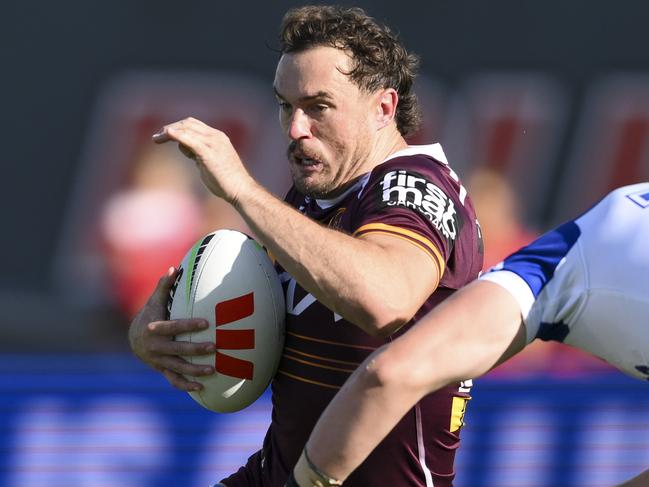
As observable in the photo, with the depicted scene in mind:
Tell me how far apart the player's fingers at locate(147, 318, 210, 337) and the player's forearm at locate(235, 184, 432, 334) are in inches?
16.7

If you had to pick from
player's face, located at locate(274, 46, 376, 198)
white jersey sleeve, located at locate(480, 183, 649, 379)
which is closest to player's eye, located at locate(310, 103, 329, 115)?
player's face, located at locate(274, 46, 376, 198)

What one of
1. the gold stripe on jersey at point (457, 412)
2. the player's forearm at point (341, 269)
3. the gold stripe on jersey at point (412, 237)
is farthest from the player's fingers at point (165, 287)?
the gold stripe on jersey at point (457, 412)

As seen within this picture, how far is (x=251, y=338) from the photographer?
3.44 meters

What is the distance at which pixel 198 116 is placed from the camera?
11.8 metres

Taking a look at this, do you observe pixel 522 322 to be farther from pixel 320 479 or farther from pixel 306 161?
pixel 306 161

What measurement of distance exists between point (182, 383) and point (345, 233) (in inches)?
28.6

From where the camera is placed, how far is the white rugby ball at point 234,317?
136 inches

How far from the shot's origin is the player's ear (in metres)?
3.66

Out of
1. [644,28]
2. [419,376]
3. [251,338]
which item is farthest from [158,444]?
[644,28]

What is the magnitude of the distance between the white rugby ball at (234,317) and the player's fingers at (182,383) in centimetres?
2

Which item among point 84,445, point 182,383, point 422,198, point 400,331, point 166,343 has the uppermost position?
point 422,198

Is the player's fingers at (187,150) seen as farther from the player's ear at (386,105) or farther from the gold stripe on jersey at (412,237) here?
the player's ear at (386,105)

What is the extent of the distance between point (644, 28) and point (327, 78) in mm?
9675

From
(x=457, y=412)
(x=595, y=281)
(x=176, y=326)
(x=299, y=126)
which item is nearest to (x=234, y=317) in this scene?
Result: (x=176, y=326)
